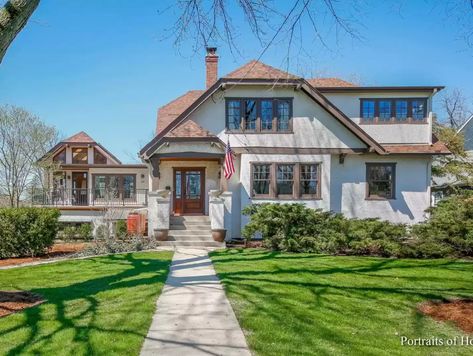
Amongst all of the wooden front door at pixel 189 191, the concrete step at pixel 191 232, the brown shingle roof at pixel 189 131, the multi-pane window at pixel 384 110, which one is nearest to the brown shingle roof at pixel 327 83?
the multi-pane window at pixel 384 110

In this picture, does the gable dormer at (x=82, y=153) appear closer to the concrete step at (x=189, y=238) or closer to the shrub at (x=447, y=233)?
the concrete step at (x=189, y=238)

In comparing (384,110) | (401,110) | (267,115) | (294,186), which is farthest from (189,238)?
(401,110)

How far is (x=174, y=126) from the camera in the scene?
53.6 feet

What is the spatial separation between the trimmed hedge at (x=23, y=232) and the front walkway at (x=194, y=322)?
278 inches

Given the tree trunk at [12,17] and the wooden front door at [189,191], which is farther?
the wooden front door at [189,191]

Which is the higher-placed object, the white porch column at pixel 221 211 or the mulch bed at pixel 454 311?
the white porch column at pixel 221 211

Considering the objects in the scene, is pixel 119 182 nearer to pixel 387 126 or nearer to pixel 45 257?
pixel 45 257

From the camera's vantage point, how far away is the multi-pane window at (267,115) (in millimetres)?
16969

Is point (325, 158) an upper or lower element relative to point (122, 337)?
upper

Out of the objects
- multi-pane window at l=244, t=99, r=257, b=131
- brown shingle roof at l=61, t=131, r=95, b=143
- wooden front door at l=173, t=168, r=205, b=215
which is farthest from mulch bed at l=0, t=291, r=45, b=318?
brown shingle roof at l=61, t=131, r=95, b=143

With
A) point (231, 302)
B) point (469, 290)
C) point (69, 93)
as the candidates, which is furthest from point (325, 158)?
point (69, 93)

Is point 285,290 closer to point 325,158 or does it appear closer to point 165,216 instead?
point 165,216

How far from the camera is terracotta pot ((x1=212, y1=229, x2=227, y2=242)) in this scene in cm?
1457

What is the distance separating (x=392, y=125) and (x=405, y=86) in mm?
1828
